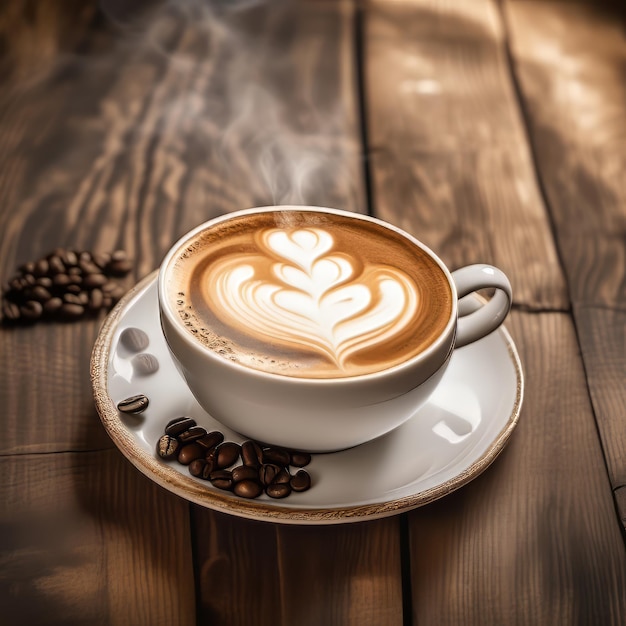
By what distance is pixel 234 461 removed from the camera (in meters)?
0.81

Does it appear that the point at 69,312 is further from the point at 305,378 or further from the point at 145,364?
the point at 305,378

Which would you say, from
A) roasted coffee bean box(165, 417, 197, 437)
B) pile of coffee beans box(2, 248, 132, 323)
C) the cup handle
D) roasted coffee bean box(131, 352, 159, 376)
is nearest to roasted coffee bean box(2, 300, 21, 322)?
pile of coffee beans box(2, 248, 132, 323)

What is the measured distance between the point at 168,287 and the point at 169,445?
6.7 inches

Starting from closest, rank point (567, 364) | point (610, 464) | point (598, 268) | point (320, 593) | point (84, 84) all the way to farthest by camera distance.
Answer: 1. point (320, 593)
2. point (610, 464)
3. point (567, 364)
4. point (598, 268)
5. point (84, 84)

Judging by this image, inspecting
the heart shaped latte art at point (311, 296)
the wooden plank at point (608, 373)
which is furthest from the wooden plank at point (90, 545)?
the wooden plank at point (608, 373)

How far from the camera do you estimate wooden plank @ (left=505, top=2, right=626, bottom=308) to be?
4.21ft

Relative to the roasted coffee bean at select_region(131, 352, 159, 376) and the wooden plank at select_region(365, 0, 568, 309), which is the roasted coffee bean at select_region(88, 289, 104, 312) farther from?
the wooden plank at select_region(365, 0, 568, 309)

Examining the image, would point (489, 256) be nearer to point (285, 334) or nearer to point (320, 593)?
point (285, 334)

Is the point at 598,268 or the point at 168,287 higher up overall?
the point at 168,287

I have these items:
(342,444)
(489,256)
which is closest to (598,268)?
(489,256)

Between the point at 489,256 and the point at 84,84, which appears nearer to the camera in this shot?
the point at 489,256

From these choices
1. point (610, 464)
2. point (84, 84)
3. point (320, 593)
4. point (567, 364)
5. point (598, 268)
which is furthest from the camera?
point (84, 84)

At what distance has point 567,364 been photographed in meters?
1.07

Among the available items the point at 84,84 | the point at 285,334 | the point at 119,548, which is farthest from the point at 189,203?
the point at 119,548
